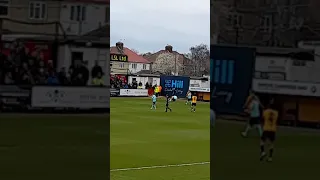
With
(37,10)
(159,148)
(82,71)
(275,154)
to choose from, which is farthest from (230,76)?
(159,148)

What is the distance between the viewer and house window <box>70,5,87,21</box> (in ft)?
17.6

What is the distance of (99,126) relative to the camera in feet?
18.0

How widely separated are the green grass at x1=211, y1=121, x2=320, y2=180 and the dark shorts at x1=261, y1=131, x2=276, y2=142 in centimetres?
5

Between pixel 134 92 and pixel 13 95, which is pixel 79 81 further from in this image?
pixel 134 92

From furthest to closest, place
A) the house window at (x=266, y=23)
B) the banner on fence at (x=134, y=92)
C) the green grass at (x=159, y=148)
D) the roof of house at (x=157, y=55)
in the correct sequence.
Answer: the roof of house at (x=157, y=55), the banner on fence at (x=134, y=92), the green grass at (x=159, y=148), the house window at (x=266, y=23)

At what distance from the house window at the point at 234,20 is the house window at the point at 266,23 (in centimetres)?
23

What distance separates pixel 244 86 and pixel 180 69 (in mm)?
80363

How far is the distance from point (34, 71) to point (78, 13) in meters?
0.76

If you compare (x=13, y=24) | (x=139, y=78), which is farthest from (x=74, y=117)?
(x=139, y=78)

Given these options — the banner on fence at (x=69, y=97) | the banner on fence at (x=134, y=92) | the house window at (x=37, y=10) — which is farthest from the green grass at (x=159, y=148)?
the banner on fence at (x=134, y=92)

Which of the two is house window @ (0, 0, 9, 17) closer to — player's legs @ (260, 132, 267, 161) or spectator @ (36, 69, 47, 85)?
spectator @ (36, 69, 47, 85)

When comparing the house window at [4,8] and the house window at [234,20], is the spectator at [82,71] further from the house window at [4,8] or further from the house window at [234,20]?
the house window at [234,20]

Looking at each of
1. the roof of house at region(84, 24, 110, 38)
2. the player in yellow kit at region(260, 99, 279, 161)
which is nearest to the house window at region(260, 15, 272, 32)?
the player in yellow kit at region(260, 99, 279, 161)

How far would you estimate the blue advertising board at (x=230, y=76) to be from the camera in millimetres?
5434
